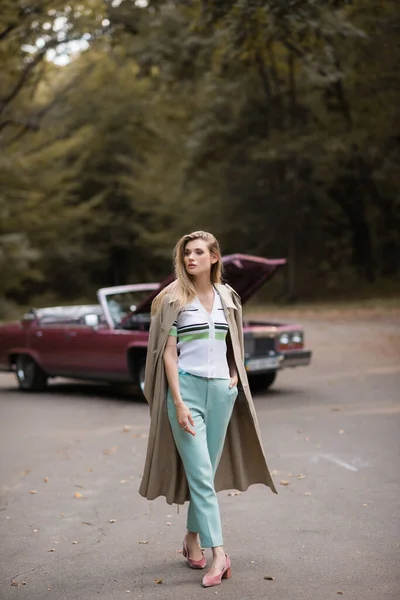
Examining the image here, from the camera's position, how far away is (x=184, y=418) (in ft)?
15.4

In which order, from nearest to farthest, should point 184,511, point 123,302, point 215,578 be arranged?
1. point 215,578
2. point 184,511
3. point 123,302

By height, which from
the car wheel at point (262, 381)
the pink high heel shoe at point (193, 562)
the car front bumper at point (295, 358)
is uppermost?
the pink high heel shoe at point (193, 562)

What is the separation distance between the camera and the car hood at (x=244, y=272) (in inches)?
446

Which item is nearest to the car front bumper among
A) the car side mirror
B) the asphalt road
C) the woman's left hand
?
the asphalt road

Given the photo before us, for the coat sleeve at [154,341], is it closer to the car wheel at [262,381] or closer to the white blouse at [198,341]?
the white blouse at [198,341]

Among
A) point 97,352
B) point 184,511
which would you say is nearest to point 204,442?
point 184,511

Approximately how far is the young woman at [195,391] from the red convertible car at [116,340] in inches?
243

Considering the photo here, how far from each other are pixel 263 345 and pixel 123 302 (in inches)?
83.1

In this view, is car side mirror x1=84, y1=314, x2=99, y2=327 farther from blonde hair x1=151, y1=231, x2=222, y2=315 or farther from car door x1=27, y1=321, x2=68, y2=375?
blonde hair x1=151, y1=231, x2=222, y2=315

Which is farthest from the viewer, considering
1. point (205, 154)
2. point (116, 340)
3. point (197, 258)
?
point (205, 154)

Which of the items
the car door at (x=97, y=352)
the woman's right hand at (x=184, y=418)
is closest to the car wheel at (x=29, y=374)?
the car door at (x=97, y=352)

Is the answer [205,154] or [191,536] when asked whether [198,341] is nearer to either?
[191,536]

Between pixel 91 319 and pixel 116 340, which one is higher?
pixel 91 319

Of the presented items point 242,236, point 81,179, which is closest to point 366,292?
point 242,236
